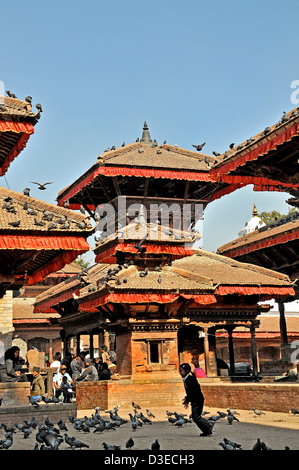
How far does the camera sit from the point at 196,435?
10859mm

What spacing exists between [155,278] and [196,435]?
7.51 meters

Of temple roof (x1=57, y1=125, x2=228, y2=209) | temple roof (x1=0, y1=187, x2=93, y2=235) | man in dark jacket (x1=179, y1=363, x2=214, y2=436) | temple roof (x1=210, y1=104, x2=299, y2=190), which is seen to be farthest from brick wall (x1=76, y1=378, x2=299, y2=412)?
temple roof (x1=57, y1=125, x2=228, y2=209)

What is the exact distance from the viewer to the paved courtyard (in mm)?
9555

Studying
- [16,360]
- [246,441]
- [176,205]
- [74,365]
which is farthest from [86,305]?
[176,205]

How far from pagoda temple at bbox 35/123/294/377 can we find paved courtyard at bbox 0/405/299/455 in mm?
3944

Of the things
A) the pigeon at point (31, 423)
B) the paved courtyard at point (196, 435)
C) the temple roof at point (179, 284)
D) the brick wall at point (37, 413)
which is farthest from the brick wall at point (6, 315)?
the pigeon at point (31, 423)

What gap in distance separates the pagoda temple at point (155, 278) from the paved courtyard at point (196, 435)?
3.94 metres

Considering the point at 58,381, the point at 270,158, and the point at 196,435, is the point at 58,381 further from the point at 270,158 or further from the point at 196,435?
the point at 270,158

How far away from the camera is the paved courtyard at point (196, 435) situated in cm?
955

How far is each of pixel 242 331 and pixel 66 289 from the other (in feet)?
40.0

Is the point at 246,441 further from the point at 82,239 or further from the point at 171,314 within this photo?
the point at 171,314

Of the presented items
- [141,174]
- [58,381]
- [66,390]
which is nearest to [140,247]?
[66,390]

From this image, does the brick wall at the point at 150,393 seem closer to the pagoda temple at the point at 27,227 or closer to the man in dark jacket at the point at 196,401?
the pagoda temple at the point at 27,227
